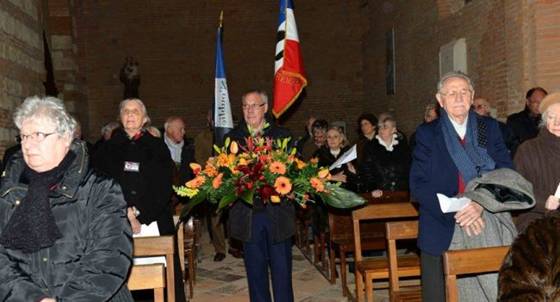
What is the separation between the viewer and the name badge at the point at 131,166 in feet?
15.2

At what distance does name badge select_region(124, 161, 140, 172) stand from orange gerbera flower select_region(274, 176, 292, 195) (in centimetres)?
125

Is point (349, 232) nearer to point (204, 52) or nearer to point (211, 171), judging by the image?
point (211, 171)

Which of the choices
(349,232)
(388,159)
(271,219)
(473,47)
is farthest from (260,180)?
(473,47)

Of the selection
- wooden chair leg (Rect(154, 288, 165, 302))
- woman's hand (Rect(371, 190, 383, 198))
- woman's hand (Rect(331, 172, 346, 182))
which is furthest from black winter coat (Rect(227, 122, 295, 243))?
woman's hand (Rect(371, 190, 383, 198))

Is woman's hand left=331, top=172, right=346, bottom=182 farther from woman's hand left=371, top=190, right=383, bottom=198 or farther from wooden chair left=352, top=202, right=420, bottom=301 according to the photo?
wooden chair left=352, top=202, right=420, bottom=301

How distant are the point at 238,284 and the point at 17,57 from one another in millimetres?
4038

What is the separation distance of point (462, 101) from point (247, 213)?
164 centimetres

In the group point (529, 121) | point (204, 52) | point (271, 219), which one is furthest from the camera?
point (204, 52)

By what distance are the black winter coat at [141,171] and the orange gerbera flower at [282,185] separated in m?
1.18

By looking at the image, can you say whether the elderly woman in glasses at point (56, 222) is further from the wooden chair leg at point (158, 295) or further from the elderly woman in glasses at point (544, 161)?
the elderly woman in glasses at point (544, 161)

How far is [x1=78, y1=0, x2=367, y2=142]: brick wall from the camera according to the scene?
50.5ft

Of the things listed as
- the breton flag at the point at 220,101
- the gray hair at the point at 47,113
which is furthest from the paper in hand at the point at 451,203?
the breton flag at the point at 220,101

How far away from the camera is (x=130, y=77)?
1474cm

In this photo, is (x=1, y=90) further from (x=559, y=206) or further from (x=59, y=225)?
(x=559, y=206)
